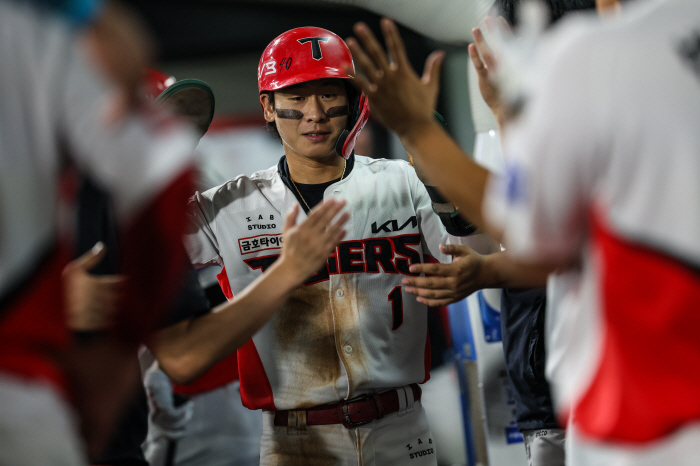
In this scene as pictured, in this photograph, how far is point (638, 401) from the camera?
963mm

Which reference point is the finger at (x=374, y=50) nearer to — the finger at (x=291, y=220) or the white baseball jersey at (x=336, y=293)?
the finger at (x=291, y=220)

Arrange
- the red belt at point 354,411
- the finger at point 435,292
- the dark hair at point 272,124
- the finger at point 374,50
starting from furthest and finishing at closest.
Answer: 1. the dark hair at point 272,124
2. the red belt at point 354,411
3. the finger at point 435,292
4. the finger at point 374,50

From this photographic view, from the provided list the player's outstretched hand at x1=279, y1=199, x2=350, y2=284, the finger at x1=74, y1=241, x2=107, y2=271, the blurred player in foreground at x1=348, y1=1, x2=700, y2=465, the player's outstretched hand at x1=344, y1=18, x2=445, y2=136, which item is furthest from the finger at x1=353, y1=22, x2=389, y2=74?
the finger at x1=74, y1=241, x2=107, y2=271

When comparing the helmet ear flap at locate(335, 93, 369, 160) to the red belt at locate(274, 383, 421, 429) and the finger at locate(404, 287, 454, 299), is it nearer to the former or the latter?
the finger at locate(404, 287, 454, 299)

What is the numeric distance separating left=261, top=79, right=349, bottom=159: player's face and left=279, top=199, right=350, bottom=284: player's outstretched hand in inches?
35.2

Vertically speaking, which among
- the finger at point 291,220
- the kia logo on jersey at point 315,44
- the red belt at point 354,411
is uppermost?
the kia logo on jersey at point 315,44

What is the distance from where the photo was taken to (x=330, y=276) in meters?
2.54

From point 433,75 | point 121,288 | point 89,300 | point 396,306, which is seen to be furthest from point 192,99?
point 121,288

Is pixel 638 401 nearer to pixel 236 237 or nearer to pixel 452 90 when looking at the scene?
pixel 236 237

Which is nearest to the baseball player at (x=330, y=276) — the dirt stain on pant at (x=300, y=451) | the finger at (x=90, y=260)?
the dirt stain on pant at (x=300, y=451)

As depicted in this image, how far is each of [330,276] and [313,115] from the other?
26.2 inches

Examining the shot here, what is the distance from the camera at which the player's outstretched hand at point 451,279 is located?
206cm

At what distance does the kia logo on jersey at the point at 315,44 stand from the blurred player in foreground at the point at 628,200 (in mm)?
1703

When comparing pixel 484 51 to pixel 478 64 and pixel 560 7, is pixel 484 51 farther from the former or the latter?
pixel 560 7
